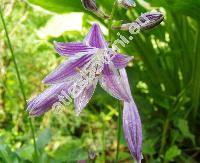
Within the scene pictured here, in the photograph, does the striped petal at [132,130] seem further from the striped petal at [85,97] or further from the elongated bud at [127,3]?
the elongated bud at [127,3]

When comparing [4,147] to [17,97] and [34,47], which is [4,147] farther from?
[34,47]

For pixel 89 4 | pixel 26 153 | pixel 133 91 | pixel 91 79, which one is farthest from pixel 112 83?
pixel 133 91

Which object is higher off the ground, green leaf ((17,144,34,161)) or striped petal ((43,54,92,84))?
striped petal ((43,54,92,84))

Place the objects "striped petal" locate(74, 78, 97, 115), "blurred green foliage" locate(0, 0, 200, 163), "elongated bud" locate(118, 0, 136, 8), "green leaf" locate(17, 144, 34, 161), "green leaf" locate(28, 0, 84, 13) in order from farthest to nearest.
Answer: "blurred green foliage" locate(0, 0, 200, 163), "green leaf" locate(28, 0, 84, 13), "green leaf" locate(17, 144, 34, 161), "striped petal" locate(74, 78, 97, 115), "elongated bud" locate(118, 0, 136, 8)

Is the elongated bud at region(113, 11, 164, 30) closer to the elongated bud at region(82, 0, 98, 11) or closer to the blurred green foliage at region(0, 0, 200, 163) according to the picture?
the elongated bud at region(82, 0, 98, 11)

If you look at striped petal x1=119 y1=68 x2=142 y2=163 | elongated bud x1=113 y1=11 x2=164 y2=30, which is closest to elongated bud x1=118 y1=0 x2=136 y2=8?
elongated bud x1=113 y1=11 x2=164 y2=30

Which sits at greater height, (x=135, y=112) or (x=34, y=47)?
(x=135, y=112)

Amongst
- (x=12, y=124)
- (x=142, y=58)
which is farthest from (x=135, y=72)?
(x=12, y=124)
